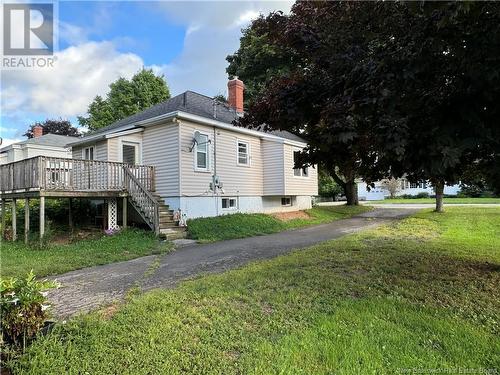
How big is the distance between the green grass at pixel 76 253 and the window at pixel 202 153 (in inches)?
150

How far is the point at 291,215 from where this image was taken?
715 inches

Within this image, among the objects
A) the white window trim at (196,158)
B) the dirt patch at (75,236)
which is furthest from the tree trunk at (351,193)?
the dirt patch at (75,236)

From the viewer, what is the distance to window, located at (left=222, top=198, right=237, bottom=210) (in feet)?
50.8

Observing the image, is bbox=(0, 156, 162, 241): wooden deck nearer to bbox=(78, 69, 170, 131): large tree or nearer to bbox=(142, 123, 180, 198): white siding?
bbox=(142, 123, 180, 198): white siding

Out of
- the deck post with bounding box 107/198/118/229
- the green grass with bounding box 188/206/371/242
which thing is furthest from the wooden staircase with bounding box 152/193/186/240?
the deck post with bounding box 107/198/118/229

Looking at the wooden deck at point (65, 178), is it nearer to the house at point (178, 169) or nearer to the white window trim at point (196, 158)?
the house at point (178, 169)

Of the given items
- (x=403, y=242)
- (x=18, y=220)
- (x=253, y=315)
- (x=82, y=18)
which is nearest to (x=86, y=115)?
(x=18, y=220)

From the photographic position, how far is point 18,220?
48.2 ft

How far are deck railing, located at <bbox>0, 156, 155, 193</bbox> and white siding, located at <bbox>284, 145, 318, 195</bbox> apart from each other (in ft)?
24.0

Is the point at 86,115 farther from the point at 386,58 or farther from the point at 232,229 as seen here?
the point at 386,58

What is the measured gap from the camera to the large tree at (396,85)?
3994 mm

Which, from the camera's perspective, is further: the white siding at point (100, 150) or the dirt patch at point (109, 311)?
the white siding at point (100, 150)

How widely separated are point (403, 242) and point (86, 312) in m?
9.00

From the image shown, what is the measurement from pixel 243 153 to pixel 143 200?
6159 millimetres
